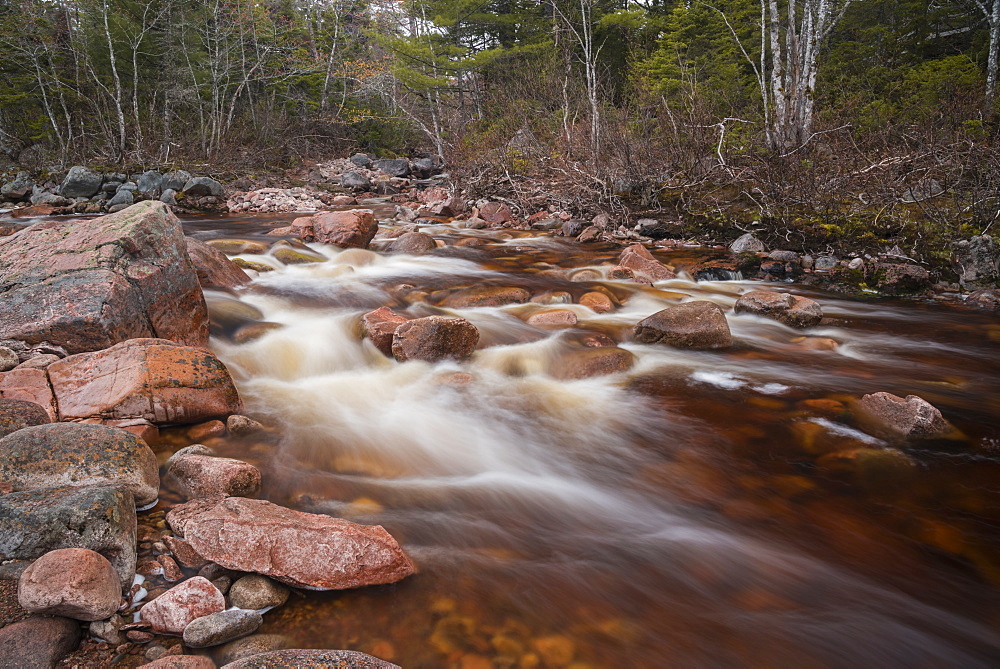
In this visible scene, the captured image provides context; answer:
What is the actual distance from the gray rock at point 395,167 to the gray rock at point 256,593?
964 inches

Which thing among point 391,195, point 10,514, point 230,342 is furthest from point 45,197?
point 10,514

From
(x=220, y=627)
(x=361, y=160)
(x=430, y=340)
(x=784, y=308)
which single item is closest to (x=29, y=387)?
(x=220, y=627)

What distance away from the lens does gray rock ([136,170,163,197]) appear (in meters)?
16.9

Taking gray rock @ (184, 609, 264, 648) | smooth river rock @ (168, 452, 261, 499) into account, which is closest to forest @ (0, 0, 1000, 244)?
smooth river rock @ (168, 452, 261, 499)

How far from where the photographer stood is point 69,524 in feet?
6.60

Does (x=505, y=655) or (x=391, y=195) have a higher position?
(x=391, y=195)

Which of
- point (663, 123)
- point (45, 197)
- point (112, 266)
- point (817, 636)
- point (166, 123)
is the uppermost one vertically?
point (166, 123)

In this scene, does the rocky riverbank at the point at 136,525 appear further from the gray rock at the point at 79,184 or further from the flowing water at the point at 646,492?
the gray rock at the point at 79,184

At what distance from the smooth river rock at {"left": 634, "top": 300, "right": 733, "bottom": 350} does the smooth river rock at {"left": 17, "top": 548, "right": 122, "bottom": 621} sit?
4547mm

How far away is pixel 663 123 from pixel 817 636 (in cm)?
1083

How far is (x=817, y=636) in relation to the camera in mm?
2104

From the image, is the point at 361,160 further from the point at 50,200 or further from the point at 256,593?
the point at 256,593

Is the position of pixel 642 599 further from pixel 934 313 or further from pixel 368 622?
pixel 934 313

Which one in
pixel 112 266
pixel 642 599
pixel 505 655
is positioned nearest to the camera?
pixel 505 655
